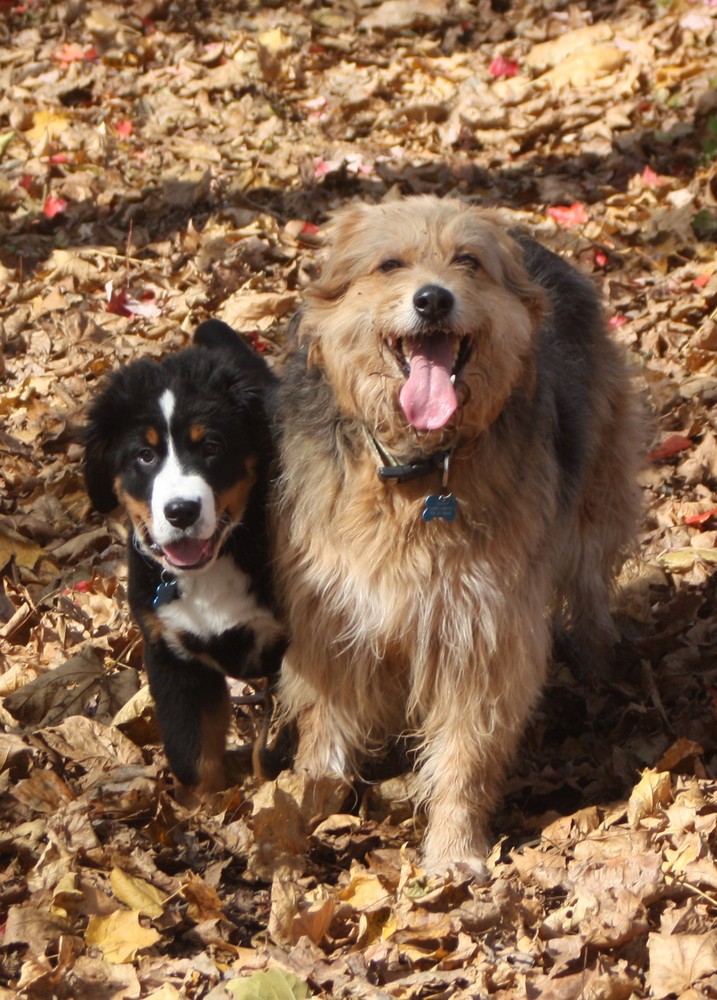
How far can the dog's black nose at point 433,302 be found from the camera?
11.0 feet

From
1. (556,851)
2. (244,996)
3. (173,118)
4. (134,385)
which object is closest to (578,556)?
(556,851)

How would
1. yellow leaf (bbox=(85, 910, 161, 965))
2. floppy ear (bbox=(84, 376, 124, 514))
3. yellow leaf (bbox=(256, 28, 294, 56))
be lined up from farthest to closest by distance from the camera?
yellow leaf (bbox=(256, 28, 294, 56)), floppy ear (bbox=(84, 376, 124, 514)), yellow leaf (bbox=(85, 910, 161, 965))

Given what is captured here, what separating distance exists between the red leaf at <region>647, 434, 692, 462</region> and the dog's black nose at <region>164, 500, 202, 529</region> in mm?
2916

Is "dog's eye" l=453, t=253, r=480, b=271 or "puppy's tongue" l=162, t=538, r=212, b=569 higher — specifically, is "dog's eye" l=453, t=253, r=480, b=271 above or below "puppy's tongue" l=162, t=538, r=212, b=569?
above

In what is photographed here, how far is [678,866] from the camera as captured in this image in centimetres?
347

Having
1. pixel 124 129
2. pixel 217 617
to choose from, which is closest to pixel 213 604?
pixel 217 617

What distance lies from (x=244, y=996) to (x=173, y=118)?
6.71 meters

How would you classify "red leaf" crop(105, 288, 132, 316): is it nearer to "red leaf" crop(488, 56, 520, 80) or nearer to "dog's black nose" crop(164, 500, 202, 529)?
"dog's black nose" crop(164, 500, 202, 529)

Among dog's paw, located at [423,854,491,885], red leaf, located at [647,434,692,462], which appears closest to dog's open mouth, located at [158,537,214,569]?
dog's paw, located at [423,854,491,885]

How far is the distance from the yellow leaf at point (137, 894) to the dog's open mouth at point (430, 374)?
5.05ft

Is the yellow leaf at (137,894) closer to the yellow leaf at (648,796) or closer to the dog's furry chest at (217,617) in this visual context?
the dog's furry chest at (217,617)

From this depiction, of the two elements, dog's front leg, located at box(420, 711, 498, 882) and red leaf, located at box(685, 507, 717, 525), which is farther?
red leaf, located at box(685, 507, 717, 525)

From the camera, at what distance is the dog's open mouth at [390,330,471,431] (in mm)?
3461

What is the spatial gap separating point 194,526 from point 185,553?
0.13 m
